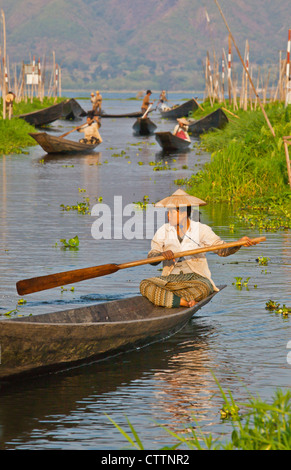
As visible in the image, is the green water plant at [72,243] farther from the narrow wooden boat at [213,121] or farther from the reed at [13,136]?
the narrow wooden boat at [213,121]

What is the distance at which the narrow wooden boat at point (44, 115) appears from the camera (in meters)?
40.2

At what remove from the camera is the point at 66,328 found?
7688 millimetres

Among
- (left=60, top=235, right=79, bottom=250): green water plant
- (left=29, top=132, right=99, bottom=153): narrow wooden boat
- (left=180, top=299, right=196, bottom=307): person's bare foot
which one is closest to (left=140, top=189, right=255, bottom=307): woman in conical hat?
(left=180, top=299, right=196, bottom=307): person's bare foot

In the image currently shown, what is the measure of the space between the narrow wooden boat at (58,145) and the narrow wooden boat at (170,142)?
2.33m

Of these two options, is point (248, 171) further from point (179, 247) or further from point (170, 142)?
point (170, 142)

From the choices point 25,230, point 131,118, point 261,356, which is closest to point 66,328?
point 261,356

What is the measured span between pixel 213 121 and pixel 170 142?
5.70 m

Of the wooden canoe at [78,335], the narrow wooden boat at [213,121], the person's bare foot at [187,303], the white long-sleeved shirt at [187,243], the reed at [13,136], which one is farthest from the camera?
the narrow wooden boat at [213,121]

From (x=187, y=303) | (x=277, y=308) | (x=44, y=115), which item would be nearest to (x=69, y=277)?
(x=187, y=303)

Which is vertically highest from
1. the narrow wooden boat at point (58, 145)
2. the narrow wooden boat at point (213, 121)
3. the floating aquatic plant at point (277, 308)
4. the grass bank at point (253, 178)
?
the narrow wooden boat at point (213, 121)

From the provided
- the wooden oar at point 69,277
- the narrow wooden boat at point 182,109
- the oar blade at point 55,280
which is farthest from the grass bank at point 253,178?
the narrow wooden boat at point 182,109

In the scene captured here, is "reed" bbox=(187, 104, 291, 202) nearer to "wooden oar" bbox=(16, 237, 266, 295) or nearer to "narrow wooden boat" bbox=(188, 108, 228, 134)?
"wooden oar" bbox=(16, 237, 266, 295)

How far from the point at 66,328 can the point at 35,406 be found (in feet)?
2.61
